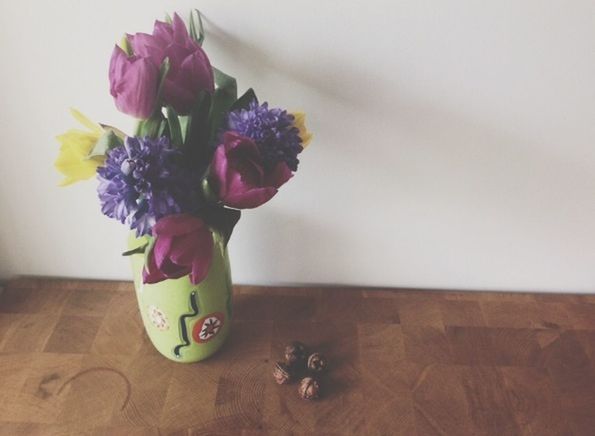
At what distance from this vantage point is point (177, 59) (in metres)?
0.60

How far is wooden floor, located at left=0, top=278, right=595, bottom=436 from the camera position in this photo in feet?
2.35

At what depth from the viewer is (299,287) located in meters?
0.92

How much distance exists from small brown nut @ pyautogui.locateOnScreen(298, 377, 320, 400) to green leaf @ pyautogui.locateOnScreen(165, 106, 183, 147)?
0.35 metres

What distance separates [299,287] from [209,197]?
37cm

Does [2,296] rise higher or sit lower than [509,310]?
lower

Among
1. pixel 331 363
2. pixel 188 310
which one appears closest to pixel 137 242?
pixel 188 310

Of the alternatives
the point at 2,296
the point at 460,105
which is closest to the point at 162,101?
the point at 460,105

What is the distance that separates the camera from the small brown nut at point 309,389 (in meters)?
0.73

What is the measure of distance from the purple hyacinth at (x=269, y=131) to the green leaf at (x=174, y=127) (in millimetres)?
67

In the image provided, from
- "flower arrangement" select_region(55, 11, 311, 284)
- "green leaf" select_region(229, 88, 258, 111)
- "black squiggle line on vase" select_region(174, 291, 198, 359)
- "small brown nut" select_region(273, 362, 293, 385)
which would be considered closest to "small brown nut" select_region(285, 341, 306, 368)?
"small brown nut" select_region(273, 362, 293, 385)

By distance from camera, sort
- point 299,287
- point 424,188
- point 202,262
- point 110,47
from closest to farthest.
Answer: point 202,262
point 110,47
point 424,188
point 299,287

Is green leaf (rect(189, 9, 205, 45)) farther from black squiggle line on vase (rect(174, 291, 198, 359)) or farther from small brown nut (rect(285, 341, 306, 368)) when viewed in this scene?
small brown nut (rect(285, 341, 306, 368))

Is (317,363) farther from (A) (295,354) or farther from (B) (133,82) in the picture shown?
(B) (133,82)

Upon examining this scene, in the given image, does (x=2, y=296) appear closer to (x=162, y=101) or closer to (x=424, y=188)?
(x=162, y=101)
